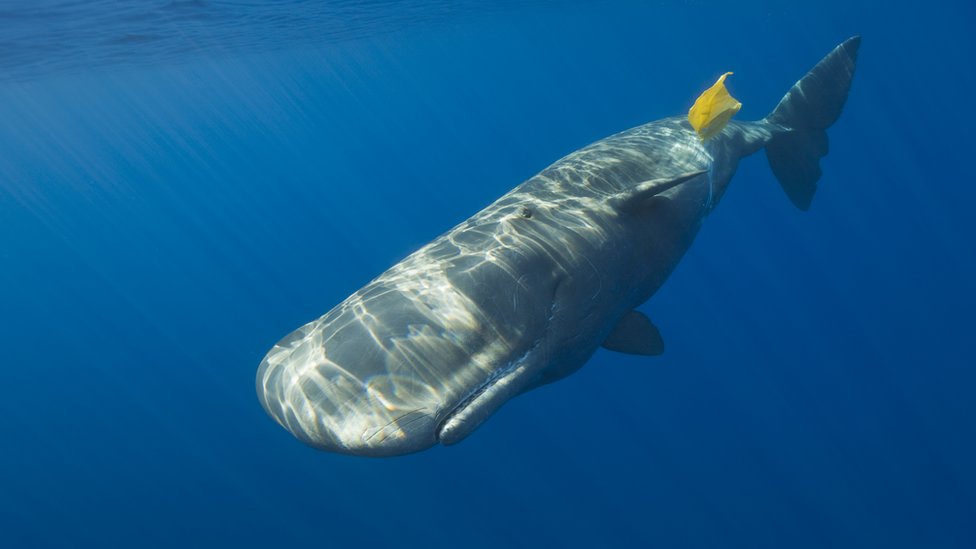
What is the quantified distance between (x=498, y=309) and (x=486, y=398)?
0.71 m

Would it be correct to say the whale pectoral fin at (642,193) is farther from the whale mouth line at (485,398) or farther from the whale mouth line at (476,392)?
the whale mouth line at (476,392)

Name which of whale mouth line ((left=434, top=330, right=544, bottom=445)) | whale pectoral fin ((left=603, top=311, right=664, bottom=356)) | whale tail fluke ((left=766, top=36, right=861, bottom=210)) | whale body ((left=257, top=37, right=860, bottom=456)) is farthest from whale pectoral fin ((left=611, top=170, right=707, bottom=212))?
whale tail fluke ((left=766, top=36, right=861, bottom=210))

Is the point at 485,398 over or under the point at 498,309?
under

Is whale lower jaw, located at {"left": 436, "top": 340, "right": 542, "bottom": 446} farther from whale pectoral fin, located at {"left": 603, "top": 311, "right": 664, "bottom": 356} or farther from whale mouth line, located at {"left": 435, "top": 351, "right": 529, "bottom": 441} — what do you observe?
whale pectoral fin, located at {"left": 603, "top": 311, "right": 664, "bottom": 356}

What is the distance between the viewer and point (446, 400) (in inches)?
147

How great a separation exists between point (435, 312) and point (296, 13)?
25631 millimetres

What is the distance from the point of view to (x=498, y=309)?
4.43 m

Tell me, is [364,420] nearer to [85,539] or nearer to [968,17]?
[85,539]

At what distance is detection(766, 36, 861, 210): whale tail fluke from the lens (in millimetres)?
9859

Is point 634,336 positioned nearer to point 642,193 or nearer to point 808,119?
point 642,193

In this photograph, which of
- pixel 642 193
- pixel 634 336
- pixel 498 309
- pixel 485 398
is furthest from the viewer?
pixel 634 336

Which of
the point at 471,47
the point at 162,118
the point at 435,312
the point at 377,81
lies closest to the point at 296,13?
the point at 435,312

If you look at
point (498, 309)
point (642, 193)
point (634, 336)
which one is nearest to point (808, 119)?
point (634, 336)

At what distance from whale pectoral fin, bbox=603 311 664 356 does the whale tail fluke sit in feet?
17.3
